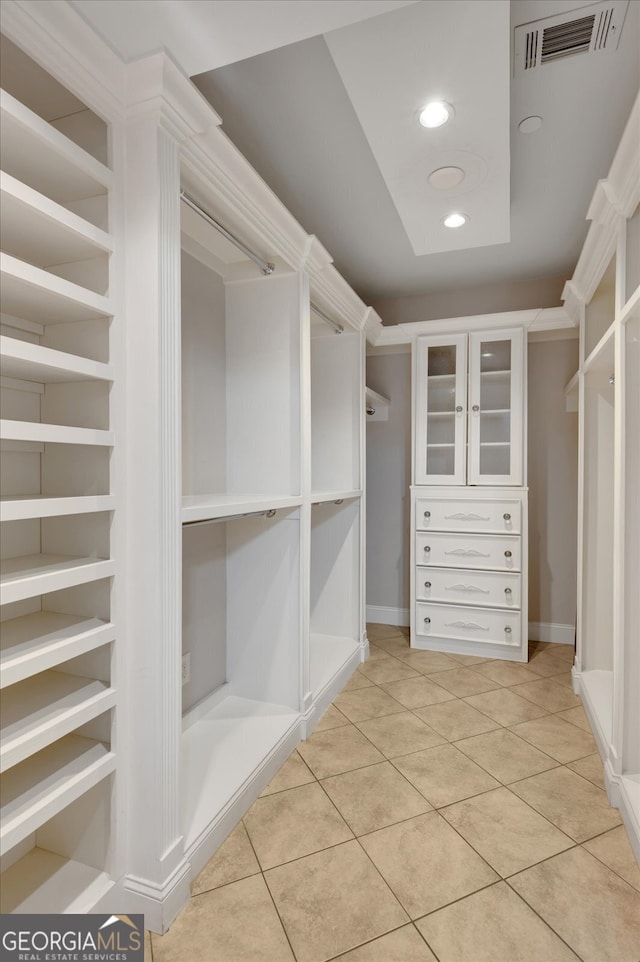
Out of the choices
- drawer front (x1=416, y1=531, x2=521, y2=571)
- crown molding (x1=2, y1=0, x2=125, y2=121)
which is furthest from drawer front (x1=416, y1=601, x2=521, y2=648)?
crown molding (x1=2, y1=0, x2=125, y2=121)

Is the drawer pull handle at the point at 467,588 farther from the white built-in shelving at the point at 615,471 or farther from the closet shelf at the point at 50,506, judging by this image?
the closet shelf at the point at 50,506

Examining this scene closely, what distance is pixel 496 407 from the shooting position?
10.4ft

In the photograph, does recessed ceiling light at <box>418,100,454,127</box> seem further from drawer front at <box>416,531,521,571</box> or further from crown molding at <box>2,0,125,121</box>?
drawer front at <box>416,531,521,571</box>

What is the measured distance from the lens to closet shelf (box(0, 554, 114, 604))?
100 centimetres

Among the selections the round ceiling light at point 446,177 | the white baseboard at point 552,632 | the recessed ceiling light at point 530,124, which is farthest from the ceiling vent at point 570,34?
the white baseboard at point 552,632

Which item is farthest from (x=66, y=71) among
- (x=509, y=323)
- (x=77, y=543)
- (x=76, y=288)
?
(x=509, y=323)

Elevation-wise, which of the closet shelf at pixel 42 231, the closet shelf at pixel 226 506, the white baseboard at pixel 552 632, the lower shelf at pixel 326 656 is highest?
the closet shelf at pixel 42 231

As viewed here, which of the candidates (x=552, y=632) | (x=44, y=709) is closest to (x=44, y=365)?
(x=44, y=709)

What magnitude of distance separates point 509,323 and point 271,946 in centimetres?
317

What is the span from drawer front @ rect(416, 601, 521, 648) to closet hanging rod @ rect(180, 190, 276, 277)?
7.61 ft

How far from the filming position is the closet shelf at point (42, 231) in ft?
3.30

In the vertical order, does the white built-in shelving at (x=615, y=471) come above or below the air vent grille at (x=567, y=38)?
below

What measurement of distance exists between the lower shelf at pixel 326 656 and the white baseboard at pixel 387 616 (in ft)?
2.63

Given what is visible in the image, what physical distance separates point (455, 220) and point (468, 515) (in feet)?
5.69
